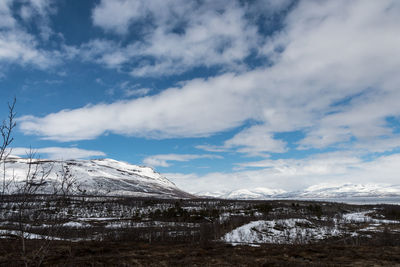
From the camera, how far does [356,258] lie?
16.7m

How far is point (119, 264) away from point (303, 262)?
1107 centimetres

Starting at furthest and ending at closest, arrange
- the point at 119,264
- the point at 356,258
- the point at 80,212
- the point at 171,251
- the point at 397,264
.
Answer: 1. the point at 80,212
2. the point at 171,251
3. the point at 356,258
4. the point at 119,264
5. the point at 397,264

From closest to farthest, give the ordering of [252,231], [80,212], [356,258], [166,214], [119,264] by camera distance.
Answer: [119,264], [356,258], [252,231], [166,214], [80,212]

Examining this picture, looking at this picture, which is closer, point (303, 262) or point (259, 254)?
point (303, 262)

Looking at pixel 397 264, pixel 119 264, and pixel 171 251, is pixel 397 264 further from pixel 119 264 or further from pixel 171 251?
pixel 119 264

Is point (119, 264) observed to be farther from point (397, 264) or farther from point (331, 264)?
point (397, 264)

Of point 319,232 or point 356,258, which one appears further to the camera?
point 319,232

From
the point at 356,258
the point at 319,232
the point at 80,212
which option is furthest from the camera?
the point at 80,212

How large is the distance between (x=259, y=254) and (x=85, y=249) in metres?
13.4

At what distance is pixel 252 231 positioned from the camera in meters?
33.0

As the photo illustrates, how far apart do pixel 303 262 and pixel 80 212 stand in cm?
5954

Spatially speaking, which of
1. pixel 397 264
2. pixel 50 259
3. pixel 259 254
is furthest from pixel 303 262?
pixel 50 259

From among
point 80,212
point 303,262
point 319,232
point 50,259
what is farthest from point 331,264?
point 80,212

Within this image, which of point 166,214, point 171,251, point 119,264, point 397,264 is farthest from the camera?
point 166,214
